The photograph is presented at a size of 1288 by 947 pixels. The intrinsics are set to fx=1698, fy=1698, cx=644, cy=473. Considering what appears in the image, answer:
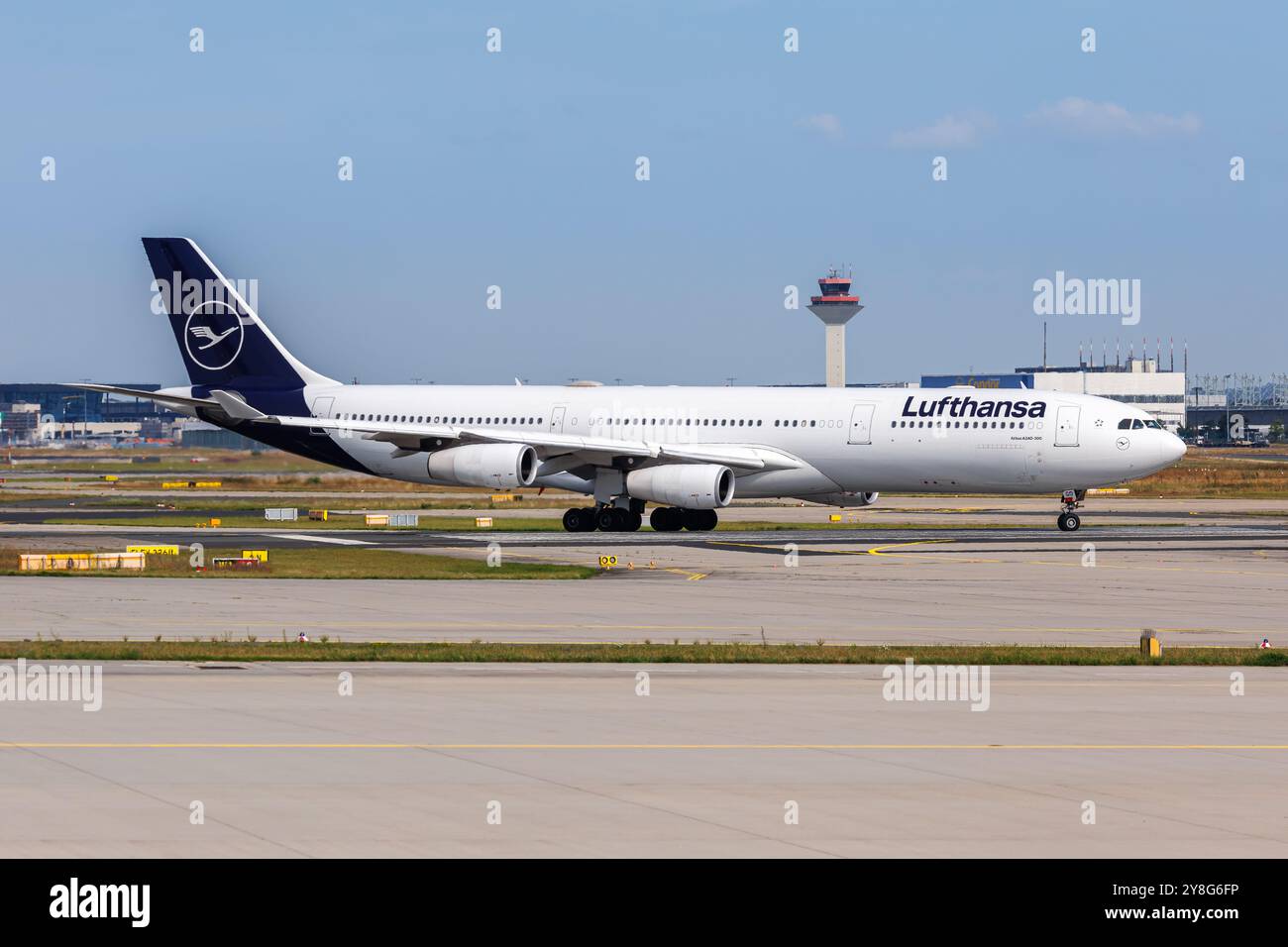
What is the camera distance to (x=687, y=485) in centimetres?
5709

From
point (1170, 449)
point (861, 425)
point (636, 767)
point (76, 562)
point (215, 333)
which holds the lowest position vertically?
point (636, 767)

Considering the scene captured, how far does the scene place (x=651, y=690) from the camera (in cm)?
2347

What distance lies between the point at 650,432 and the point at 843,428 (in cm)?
770

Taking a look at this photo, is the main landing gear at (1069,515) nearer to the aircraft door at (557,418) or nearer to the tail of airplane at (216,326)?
the aircraft door at (557,418)

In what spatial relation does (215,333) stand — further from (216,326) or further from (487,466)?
(487,466)

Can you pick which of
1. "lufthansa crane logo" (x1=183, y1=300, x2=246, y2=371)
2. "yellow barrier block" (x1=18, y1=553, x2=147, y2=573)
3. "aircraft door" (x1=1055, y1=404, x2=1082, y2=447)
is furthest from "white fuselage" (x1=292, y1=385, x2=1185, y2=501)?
"yellow barrier block" (x1=18, y1=553, x2=147, y2=573)

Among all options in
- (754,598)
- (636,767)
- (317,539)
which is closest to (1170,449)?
(754,598)

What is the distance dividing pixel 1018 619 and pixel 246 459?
97.7 m

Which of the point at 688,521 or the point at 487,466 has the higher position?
the point at 487,466

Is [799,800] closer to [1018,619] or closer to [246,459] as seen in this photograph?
[1018,619]

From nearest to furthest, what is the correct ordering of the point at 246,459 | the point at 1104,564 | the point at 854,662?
the point at 854,662 → the point at 1104,564 → the point at 246,459

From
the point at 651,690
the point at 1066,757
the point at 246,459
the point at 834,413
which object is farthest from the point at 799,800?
the point at 246,459

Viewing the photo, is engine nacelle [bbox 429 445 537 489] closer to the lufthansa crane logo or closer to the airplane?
the airplane
